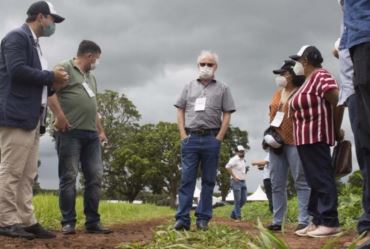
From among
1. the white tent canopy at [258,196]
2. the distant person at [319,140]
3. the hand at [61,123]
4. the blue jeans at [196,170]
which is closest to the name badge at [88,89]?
the hand at [61,123]

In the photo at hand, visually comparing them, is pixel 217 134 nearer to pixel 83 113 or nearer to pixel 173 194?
pixel 83 113

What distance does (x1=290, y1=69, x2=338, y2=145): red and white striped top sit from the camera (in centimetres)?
537

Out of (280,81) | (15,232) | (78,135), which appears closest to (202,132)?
(78,135)

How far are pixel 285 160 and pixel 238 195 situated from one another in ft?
20.5

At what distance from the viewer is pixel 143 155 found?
51219mm

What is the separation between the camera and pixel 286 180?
653 centimetres

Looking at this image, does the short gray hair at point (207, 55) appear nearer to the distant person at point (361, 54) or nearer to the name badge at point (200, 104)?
the name badge at point (200, 104)

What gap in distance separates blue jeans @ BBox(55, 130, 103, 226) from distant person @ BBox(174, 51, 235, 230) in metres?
0.97

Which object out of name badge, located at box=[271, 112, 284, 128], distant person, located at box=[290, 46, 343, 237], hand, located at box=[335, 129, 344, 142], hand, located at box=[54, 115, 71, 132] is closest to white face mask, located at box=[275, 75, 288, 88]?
name badge, located at box=[271, 112, 284, 128]

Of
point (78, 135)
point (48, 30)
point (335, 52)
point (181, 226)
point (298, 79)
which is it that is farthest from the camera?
point (298, 79)

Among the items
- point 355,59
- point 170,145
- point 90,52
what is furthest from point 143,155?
point 355,59

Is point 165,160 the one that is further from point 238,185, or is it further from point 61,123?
point 61,123

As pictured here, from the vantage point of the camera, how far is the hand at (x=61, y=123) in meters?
5.84

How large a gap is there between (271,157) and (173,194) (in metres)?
43.1
